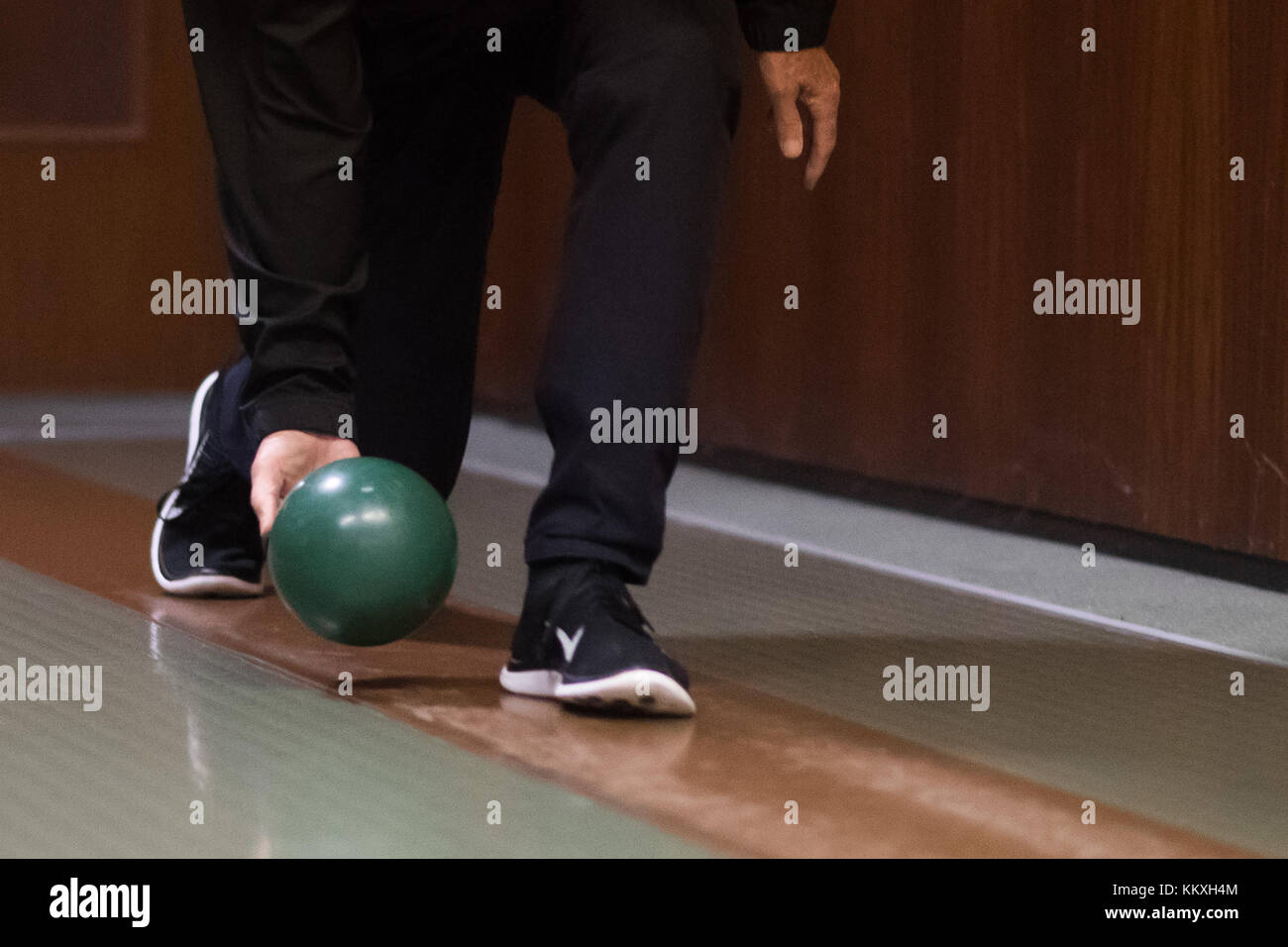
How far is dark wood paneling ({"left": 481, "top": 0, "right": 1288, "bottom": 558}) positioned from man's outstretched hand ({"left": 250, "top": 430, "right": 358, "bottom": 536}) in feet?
4.63

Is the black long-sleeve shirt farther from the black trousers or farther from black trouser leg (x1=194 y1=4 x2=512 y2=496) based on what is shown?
black trouser leg (x1=194 y1=4 x2=512 y2=496)

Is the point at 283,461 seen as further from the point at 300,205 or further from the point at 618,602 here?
the point at 618,602

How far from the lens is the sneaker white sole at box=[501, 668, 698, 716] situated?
71.4 inches

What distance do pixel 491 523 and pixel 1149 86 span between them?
129cm

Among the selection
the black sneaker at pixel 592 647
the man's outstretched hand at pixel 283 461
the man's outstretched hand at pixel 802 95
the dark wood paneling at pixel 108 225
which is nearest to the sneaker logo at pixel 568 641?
the black sneaker at pixel 592 647

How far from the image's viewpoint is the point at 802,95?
2.04 meters

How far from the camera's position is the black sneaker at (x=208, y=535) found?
8.05 ft

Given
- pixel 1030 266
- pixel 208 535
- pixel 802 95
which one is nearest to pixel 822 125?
pixel 802 95

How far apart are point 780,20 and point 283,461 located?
0.72 metres

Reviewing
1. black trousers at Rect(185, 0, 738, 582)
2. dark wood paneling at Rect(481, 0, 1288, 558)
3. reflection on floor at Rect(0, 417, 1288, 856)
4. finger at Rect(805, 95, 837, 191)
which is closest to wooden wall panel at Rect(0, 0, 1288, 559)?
dark wood paneling at Rect(481, 0, 1288, 558)

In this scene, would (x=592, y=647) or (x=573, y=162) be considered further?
(x=573, y=162)
